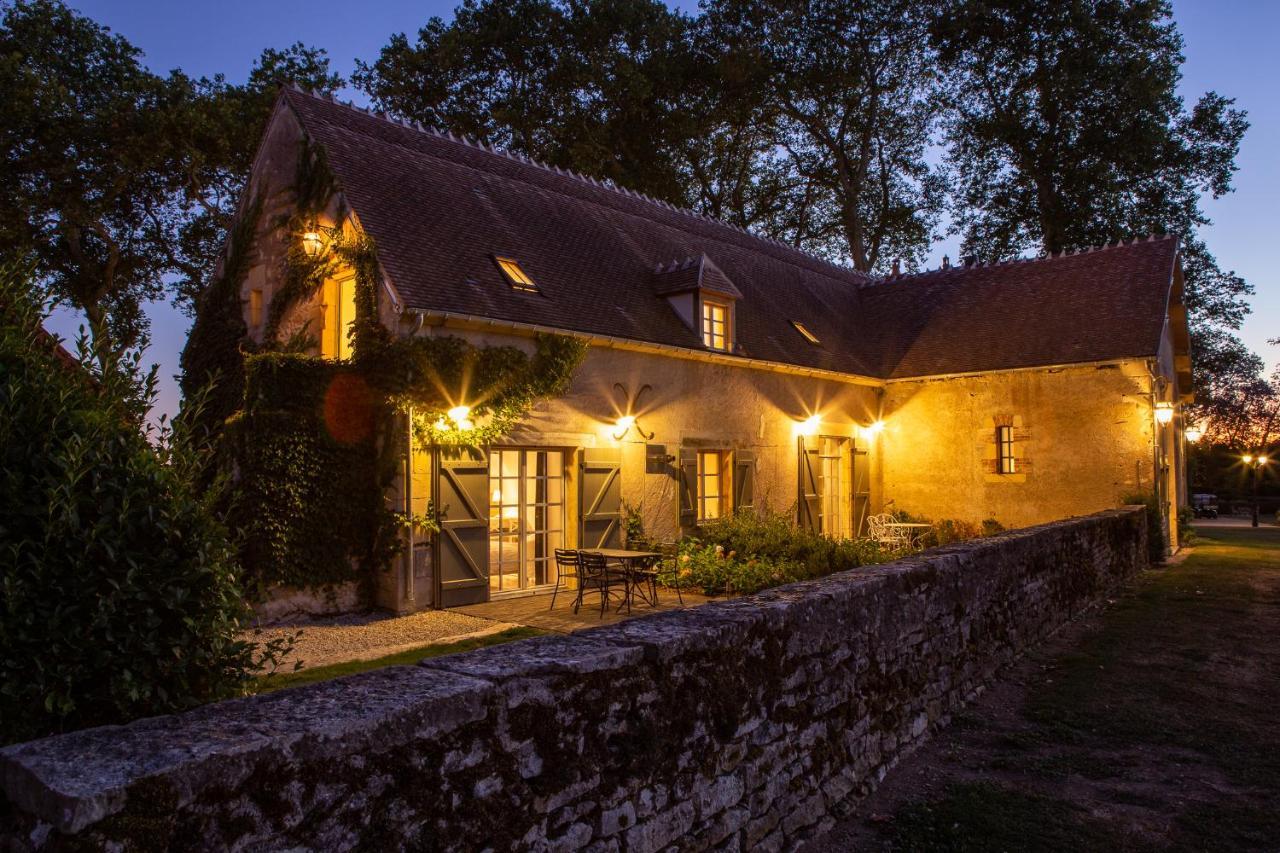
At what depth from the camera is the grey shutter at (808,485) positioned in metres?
15.5

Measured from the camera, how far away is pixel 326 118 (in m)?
12.4

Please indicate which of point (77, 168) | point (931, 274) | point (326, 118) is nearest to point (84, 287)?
point (77, 168)

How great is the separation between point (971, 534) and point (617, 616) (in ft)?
32.3

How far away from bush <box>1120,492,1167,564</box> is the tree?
1970 cm

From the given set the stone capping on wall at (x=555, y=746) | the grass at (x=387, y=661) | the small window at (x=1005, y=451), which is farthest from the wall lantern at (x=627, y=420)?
the small window at (x=1005, y=451)

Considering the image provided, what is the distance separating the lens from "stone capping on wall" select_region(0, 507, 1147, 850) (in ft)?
6.48

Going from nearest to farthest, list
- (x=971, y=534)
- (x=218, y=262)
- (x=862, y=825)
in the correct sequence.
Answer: (x=862, y=825) → (x=218, y=262) → (x=971, y=534)

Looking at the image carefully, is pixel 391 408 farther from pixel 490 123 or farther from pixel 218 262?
pixel 490 123

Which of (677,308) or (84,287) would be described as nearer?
(677,308)

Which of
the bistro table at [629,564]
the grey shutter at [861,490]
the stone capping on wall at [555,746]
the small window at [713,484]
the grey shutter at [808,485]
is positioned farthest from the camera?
the grey shutter at [861,490]

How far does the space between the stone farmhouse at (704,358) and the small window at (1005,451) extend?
0.06 m

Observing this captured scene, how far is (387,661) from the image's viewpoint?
7441 mm

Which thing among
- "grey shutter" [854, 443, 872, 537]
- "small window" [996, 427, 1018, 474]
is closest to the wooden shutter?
"grey shutter" [854, 443, 872, 537]

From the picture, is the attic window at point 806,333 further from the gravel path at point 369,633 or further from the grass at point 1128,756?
the gravel path at point 369,633
